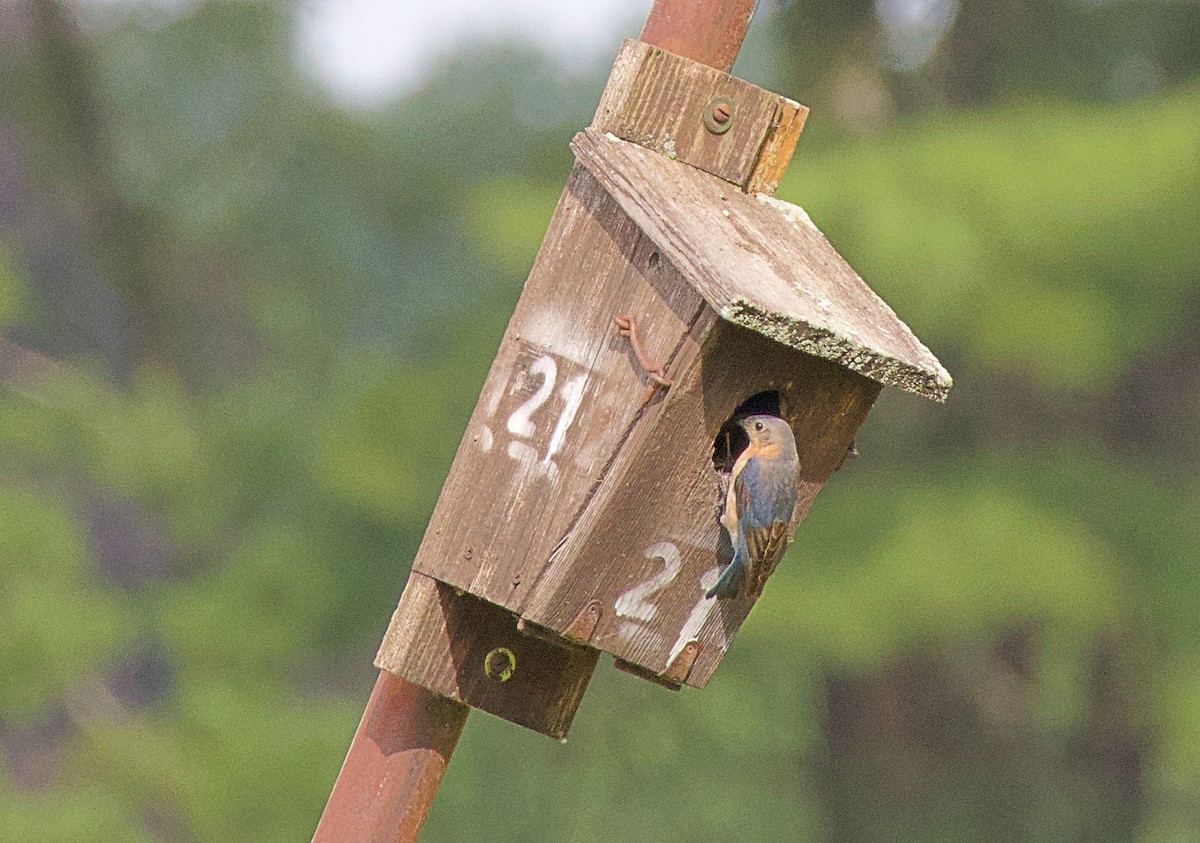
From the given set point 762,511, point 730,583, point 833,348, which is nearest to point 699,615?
point 730,583

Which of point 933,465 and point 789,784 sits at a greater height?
point 933,465

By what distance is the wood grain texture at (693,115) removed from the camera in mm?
2312

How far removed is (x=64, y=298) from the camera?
11977 millimetres

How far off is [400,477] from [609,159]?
286 inches

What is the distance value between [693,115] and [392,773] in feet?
3.28

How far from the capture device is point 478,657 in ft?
7.80

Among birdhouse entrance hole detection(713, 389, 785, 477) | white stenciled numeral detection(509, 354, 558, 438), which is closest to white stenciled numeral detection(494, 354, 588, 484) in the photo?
white stenciled numeral detection(509, 354, 558, 438)

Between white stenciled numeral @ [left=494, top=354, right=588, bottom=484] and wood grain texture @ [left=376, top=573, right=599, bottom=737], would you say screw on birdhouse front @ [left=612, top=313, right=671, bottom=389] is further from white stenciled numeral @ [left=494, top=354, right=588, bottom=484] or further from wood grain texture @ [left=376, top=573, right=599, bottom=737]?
wood grain texture @ [left=376, top=573, right=599, bottom=737]

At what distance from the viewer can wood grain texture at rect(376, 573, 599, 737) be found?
2336mm

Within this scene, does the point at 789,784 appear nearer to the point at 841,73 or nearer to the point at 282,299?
the point at 841,73

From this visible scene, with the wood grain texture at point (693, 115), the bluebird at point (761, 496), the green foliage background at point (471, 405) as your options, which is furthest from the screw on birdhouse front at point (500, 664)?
the green foliage background at point (471, 405)

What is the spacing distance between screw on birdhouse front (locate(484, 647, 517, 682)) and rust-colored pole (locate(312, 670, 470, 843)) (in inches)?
3.0

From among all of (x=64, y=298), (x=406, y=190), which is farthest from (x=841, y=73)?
(x=64, y=298)

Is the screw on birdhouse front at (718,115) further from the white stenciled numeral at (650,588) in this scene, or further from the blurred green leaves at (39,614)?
the blurred green leaves at (39,614)
